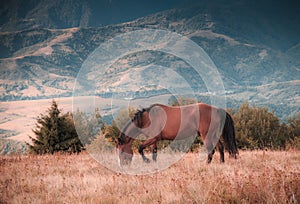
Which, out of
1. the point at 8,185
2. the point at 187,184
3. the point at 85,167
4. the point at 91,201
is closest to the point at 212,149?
the point at 187,184

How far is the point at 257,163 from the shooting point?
9281 mm

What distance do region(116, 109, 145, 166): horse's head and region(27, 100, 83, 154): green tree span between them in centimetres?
1514

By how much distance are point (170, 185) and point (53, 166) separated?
5105mm

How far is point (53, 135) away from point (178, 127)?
1700 cm

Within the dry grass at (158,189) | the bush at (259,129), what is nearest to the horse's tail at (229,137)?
the dry grass at (158,189)

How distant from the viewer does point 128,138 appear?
33.2ft

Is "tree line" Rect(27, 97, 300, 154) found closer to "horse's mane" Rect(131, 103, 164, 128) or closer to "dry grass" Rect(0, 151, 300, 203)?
"horse's mane" Rect(131, 103, 164, 128)

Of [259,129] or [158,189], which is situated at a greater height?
[158,189]

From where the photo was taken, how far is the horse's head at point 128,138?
383 inches

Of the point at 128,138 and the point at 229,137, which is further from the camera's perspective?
the point at 229,137

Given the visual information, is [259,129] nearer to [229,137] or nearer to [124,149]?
[229,137]

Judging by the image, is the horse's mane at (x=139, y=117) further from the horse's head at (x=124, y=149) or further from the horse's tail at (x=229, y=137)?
the horse's tail at (x=229, y=137)

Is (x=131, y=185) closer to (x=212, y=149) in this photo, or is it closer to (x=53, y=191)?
(x=53, y=191)

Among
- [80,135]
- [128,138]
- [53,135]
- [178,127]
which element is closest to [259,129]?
[80,135]
